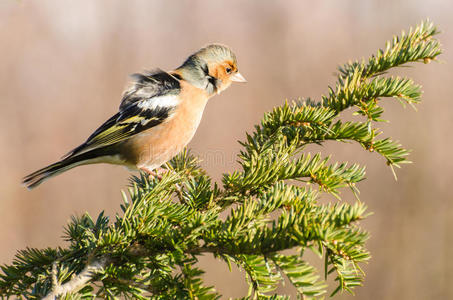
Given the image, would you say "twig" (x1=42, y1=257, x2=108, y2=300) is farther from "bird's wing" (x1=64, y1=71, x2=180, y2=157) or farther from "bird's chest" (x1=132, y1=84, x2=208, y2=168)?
"bird's wing" (x1=64, y1=71, x2=180, y2=157)

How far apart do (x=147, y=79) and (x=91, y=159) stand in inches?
31.6

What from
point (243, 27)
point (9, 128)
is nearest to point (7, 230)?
point (9, 128)

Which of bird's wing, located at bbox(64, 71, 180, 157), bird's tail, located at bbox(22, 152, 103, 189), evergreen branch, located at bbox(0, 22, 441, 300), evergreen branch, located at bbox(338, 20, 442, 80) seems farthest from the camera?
bird's wing, located at bbox(64, 71, 180, 157)

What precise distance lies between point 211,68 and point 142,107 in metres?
0.76

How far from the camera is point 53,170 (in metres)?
3.27

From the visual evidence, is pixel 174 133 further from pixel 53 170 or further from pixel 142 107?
pixel 53 170

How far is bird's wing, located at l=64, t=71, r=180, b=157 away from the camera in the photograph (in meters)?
3.71

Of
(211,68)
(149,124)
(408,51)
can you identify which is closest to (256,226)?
(408,51)

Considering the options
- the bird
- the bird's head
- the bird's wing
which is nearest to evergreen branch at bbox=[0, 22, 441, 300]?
the bird

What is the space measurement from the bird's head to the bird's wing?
307 mm

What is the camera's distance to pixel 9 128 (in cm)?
659

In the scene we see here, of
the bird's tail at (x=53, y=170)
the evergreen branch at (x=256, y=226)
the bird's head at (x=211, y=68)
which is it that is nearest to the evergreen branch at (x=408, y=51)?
the evergreen branch at (x=256, y=226)

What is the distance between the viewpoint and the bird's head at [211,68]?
408 cm

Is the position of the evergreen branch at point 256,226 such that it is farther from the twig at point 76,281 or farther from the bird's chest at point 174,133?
the bird's chest at point 174,133
